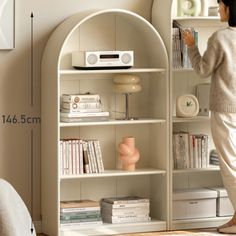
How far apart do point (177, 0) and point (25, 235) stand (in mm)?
3026

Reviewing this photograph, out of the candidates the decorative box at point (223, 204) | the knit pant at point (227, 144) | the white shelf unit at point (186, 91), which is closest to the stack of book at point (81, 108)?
the white shelf unit at point (186, 91)

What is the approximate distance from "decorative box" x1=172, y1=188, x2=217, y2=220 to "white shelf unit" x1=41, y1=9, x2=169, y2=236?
0.39 ft

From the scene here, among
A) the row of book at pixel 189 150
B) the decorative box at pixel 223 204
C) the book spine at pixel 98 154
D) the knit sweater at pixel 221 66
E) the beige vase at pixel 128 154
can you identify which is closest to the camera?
the knit sweater at pixel 221 66

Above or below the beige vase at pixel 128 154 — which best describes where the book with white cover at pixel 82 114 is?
above

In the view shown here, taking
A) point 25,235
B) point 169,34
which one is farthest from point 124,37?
point 25,235

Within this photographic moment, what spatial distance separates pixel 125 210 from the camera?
4.76m

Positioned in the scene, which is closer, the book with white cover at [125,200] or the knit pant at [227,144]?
the knit pant at [227,144]

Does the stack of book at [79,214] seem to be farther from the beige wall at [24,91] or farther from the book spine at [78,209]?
the beige wall at [24,91]

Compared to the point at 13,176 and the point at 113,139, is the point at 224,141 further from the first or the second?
the point at 13,176

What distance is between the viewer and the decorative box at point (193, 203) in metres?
4.87

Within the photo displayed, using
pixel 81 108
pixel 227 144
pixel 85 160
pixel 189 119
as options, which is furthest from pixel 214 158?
pixel 81 108

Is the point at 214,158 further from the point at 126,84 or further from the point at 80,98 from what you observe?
the point at 80,98

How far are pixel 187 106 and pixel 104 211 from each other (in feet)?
2.84

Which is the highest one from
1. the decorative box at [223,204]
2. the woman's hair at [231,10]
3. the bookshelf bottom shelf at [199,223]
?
the woman's hair at [231,10]
